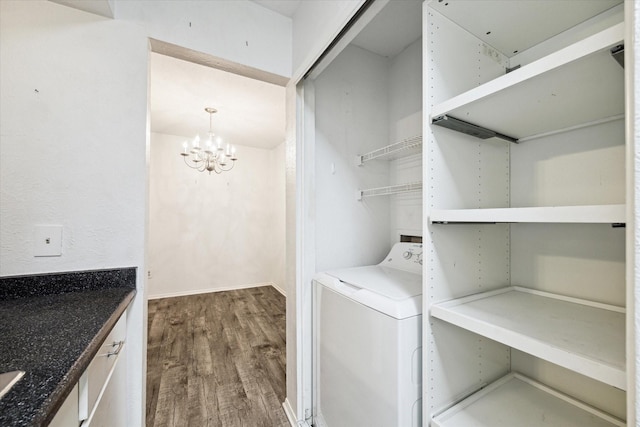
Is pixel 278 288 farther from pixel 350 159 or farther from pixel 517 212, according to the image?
pixel 517 212

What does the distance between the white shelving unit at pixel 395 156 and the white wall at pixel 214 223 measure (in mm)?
2801

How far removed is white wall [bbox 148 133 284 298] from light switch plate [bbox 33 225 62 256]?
3233mm

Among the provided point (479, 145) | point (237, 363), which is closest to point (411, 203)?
point (479, 145)

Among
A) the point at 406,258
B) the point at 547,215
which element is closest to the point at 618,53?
the point at 547,215

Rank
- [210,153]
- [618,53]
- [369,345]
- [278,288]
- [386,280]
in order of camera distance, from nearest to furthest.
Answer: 1. [618,53]
2. [369,345]
3. [386,280]
4. [210,153]
5. [278,288]

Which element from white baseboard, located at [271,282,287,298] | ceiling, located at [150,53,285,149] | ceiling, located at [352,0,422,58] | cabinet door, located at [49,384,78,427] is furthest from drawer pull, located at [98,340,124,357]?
white baseboard, located at [271,282,287,298]

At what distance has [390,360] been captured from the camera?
0.94m

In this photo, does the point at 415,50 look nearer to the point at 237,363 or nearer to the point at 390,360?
the point at 390,360

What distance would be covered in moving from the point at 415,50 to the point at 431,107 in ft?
3.83

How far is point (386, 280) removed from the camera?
1.32 m

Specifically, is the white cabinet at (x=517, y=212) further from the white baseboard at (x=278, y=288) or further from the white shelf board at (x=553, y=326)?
the white baseboard at (x=278, y=288)

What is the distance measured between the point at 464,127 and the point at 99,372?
1.44 metres

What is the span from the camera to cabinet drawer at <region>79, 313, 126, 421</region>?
2.20 feet

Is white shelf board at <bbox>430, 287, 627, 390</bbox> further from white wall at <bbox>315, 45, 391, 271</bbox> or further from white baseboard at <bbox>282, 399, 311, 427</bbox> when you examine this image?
white baseboard at <bbox>282, 399, 311, 427</bbox>
